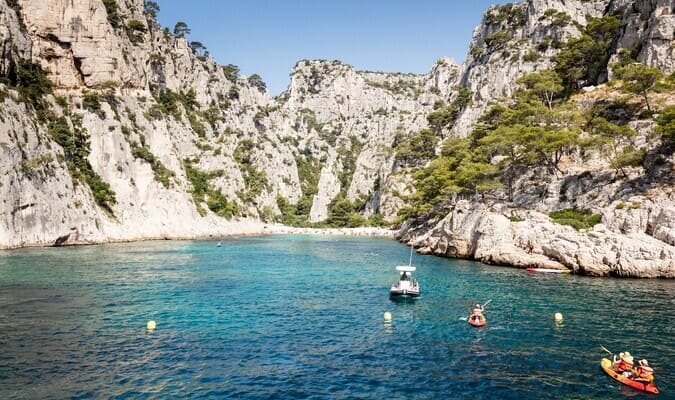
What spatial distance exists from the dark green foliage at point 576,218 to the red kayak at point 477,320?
28505 millimetres

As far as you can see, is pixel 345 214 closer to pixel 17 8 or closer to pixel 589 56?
pixel 589 56

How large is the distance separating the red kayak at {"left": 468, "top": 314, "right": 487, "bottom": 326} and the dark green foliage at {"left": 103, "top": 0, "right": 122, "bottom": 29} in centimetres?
11241

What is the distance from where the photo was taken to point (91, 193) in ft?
268

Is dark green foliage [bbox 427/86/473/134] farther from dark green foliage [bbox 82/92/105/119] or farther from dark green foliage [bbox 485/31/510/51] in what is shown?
dark green foliage [bbox 82/92/105/119]

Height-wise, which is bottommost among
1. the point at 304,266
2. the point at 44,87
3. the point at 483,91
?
the point at 304,266

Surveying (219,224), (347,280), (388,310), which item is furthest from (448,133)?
(388,310)

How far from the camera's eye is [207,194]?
12219 cm

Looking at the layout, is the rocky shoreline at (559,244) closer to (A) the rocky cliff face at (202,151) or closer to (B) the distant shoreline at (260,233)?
(A) the rocky cliff face at (202,151)

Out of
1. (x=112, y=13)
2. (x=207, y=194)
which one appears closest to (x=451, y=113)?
(x=207, y=194)

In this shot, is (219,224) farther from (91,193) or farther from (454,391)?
(454,391)

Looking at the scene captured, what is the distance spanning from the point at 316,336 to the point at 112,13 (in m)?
114

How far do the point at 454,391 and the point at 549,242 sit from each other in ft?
120

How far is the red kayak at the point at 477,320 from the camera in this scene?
25906 mm

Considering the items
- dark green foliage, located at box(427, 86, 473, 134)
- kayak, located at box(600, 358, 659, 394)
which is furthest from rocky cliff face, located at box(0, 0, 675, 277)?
kayak, located at box(600, 358, 659, 394)
